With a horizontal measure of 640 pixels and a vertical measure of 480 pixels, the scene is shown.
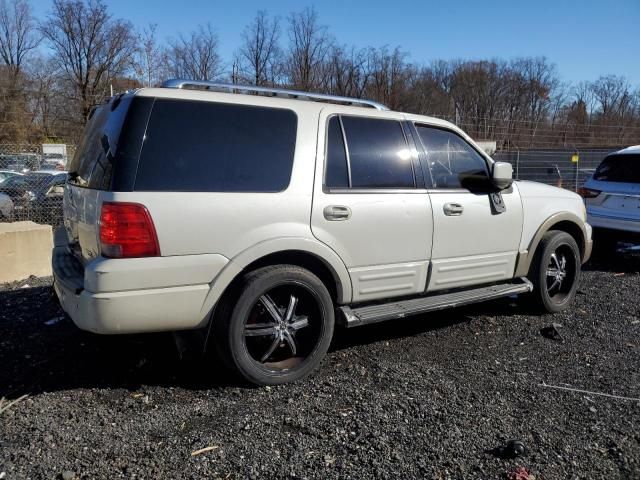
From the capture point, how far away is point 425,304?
13.7 feet

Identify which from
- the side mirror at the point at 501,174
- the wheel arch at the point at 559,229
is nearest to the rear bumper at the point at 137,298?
the side mirror at the point at 501,174

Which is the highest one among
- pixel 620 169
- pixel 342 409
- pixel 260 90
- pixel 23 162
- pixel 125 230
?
pixel 260 90

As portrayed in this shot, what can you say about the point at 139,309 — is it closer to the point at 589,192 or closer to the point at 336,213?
the point at 336,213

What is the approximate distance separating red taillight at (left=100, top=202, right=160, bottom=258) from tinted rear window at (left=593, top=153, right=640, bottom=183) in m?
7.08

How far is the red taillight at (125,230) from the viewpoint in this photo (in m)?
3.00

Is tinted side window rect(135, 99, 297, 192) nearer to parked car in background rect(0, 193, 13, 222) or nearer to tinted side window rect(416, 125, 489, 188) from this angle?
tinted side window rect(416, 125, 489, 188)

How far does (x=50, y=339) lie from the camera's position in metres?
4.45

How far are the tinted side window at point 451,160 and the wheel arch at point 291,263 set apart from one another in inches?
47.0

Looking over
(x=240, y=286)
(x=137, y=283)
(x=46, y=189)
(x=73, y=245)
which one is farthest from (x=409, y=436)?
(x=46, y=189)

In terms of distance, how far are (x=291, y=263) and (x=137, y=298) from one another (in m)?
1.07

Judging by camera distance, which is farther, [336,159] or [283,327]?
[336,159]

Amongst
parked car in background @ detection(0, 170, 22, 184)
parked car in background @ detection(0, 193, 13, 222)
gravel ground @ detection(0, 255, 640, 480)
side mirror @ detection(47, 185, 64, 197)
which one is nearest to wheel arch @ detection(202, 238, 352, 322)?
gravel ground @ detection(0, 255, 640, 480)

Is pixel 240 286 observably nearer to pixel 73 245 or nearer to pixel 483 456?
pixel 73 245

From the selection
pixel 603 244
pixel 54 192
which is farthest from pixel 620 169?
pixel 54 192
